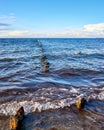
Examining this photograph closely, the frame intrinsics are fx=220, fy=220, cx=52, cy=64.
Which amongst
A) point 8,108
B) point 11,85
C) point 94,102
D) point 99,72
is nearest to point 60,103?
point 94,102

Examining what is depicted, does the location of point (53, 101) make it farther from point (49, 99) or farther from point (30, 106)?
point (30, 106)

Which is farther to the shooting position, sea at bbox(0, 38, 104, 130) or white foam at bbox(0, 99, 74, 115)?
white foam at bbox(0, 99, 74, 115)

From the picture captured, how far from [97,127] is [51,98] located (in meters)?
3.68

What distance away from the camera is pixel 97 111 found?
956cm

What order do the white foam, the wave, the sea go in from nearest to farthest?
1. the sea
2. the white foam
3. the wave

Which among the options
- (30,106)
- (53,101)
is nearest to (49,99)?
(53,101)

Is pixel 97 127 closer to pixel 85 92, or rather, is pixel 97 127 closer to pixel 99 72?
pixel 85 92

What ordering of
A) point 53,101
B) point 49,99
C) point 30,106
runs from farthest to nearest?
point 49,99
point 53,101
point 30,106

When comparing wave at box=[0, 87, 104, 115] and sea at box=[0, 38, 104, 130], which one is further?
wave at box=[0, 87, 104, 115]

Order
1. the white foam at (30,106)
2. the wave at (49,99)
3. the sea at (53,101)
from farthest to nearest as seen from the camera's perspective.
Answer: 1. the wave at (49,99)
2. the white foam at (30,106)
3. the sea at (53,101)

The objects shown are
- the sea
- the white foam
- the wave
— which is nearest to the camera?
the sea

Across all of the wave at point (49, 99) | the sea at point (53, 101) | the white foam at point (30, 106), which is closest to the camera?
the sea at point (53, 101)

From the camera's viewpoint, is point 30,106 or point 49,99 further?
point 49,99

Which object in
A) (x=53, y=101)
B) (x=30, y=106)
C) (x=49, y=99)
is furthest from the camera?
(x=49, y=99)
